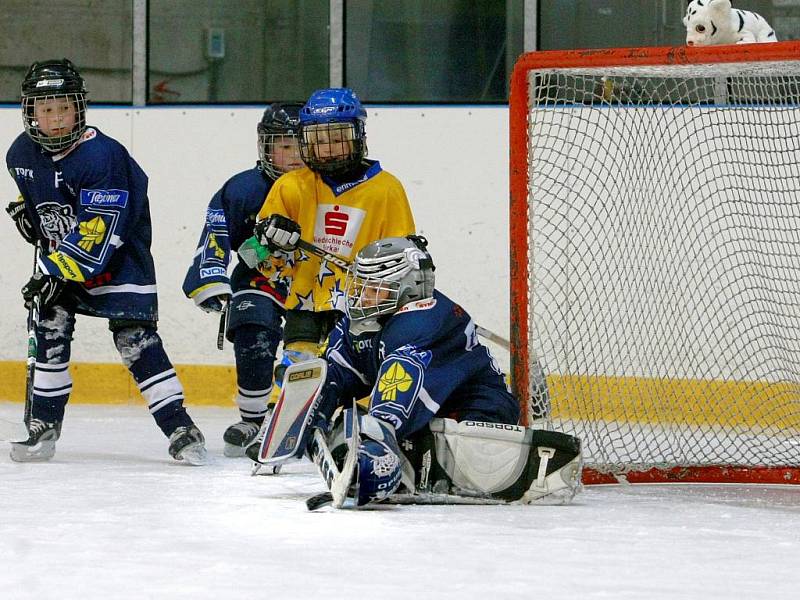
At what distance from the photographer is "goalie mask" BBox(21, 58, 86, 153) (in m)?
4.01

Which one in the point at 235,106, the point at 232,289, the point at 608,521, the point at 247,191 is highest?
the point at 235,106

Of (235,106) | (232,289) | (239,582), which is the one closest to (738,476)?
(232,289)

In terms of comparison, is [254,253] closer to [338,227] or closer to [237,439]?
[338,227]

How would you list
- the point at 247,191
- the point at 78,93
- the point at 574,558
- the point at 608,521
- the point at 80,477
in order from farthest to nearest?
1. the point at 247,191
2. the point at 78,93
3. the point at 80,477
4. the point at 608,521
5. the point at 574,558

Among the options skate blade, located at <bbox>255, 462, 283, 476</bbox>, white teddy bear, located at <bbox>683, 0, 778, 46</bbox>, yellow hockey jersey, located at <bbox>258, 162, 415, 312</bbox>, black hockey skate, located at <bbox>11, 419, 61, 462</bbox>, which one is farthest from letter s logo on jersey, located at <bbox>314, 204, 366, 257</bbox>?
white teddy bear, located at <bbox>683, 0, 778, 46</bbox>

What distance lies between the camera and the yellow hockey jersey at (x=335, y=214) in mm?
3906

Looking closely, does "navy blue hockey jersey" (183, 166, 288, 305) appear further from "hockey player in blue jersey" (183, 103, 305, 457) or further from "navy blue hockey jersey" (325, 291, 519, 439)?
"navy blue hockey jersey" (325, 291, 519, 439)

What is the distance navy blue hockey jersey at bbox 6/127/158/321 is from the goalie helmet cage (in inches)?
42.9

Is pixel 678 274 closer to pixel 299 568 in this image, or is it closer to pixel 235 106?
pixel 235 106

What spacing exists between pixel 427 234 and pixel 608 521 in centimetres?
258

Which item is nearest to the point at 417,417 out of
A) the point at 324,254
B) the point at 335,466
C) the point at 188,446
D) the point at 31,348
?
the point at 335,466

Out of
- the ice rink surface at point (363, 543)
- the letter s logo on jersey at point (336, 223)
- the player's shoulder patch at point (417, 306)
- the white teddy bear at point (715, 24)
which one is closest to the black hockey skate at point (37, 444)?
the ice rink surface at point (363, 543)

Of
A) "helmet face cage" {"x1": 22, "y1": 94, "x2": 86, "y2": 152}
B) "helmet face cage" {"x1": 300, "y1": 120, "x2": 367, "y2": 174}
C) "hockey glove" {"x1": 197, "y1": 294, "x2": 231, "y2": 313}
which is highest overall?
"helmet face cage" {"x1": 22, "y1": 94, "x2": 86, "y2": 152}

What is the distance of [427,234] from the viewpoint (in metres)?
5.57
